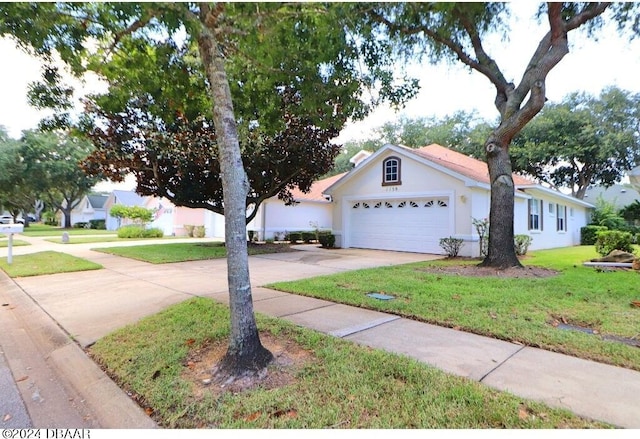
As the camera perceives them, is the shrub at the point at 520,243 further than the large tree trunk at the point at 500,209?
Yes

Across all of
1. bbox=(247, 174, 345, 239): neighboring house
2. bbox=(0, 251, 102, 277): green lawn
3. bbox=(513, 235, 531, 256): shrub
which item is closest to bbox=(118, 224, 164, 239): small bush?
bbox=(247, 174, 345, 239): neighboring house

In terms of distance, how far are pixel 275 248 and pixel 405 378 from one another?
12809 millimetres

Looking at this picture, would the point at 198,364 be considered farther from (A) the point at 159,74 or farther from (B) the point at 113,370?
(A) the point at 159,74

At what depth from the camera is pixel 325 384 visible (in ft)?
9.41

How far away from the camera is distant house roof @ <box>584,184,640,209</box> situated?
99.0ft

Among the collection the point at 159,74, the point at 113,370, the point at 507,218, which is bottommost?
the point at 113,370

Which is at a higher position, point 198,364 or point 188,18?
point 188,18

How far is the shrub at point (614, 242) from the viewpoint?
37.7 ft

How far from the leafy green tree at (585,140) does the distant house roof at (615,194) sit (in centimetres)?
325

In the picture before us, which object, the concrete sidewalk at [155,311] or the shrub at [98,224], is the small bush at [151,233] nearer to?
the concrete sidewalk at [155,311]

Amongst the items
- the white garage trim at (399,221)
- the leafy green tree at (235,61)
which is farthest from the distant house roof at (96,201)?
the leafy green tree at (235,61)

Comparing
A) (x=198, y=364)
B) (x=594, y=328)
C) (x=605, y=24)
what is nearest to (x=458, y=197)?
(x=605, y=24)

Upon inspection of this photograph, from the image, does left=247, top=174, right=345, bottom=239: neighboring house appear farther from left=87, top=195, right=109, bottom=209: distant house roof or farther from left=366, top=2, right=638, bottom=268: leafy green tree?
left=87, top=195, right=109, bottom=209: distant house roof

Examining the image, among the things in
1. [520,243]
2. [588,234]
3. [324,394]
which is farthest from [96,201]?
[324,394]
